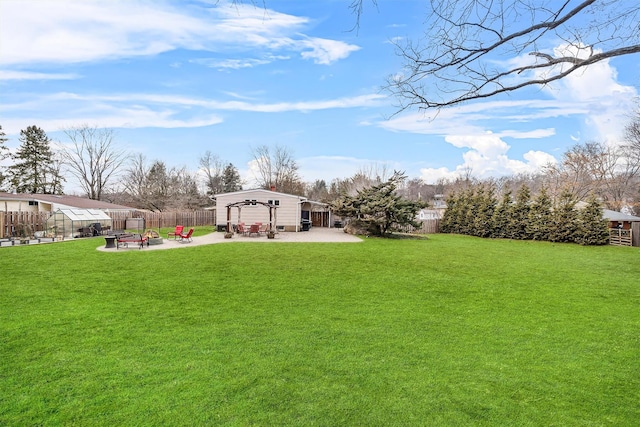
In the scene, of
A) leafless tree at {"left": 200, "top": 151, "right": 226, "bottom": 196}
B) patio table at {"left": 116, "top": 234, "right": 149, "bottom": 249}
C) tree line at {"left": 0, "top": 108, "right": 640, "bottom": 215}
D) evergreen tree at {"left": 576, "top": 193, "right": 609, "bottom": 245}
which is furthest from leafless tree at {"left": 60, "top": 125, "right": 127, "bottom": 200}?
evergreen tree at {"left": 576, "top": 193, "right": 609, "bottom": 245}

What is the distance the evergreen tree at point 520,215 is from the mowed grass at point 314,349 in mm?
13810

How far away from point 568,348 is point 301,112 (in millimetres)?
21721

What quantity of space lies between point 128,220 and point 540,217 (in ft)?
93.9

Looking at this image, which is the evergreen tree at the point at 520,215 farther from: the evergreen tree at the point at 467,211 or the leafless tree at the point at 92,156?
the leafless tree at the point at 92,156

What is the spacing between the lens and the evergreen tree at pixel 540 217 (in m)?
21.5

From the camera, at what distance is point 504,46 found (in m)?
4.05

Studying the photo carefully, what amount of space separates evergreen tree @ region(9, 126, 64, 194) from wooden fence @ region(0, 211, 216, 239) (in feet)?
58.2

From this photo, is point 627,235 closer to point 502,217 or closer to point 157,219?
point 502,217

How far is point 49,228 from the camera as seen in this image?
18938 millimetres

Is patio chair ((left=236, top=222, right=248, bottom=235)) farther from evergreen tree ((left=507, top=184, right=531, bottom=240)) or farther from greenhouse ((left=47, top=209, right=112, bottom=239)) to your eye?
evergreen tree ((left=507, top=184, right=531, bottom=240))

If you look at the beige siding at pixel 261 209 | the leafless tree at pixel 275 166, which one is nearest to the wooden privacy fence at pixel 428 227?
the beige siding at pixel 261 209

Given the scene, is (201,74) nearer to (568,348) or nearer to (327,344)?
(327,344)

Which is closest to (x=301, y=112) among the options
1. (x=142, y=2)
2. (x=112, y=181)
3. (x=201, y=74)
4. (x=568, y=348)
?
(x=201, y=74)

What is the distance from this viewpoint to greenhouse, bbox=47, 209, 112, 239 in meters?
18.5
